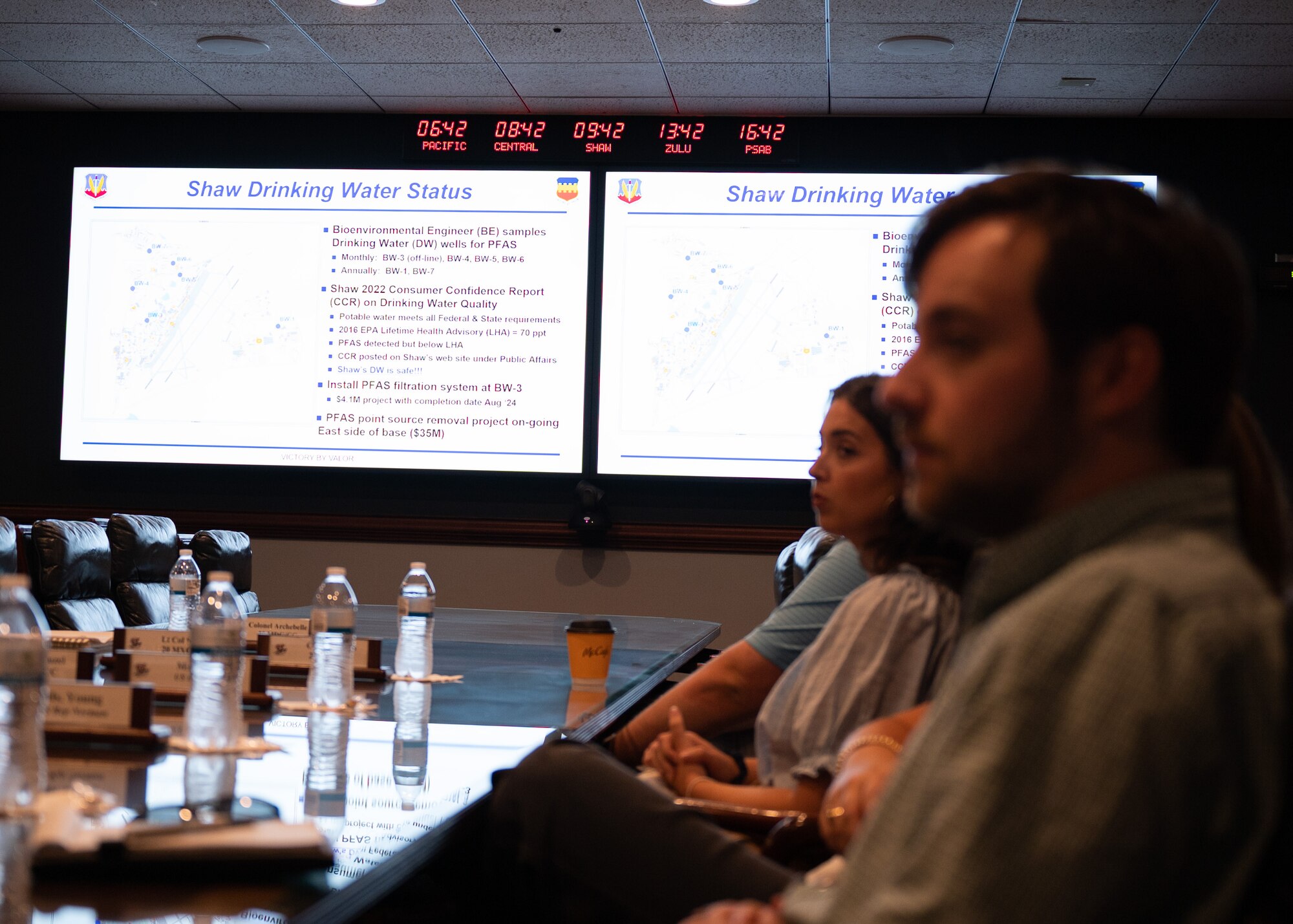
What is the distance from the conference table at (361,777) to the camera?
2.80 ft

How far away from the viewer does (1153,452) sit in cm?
77

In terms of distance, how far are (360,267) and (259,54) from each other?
3.32 ft

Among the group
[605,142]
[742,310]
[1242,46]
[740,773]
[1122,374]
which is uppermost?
[1242,46]

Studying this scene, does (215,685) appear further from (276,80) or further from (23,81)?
(23,81)

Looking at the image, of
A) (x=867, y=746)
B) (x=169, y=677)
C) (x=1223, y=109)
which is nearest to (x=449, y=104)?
(x=1223, y=109)

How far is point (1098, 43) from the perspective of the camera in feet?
15.3

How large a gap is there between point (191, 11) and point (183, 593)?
9.59ft

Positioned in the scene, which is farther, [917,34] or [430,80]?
[430,80]

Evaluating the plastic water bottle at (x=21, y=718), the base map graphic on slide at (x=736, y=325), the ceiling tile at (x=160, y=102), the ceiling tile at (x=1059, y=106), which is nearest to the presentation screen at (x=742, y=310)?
the base map graphic on slide at (x=736, y=325)

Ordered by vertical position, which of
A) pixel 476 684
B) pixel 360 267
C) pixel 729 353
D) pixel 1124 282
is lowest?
pixel 476 684

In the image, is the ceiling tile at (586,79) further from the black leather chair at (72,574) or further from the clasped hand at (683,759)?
the clasped hand at (683,759)

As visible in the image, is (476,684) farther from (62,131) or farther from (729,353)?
(62,131)

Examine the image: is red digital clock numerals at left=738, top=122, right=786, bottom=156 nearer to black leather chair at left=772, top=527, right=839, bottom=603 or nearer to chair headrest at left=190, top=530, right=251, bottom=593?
black leather chair at left=772, top=527, right=839, bottom=603

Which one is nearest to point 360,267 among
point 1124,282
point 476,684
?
point 476,684
